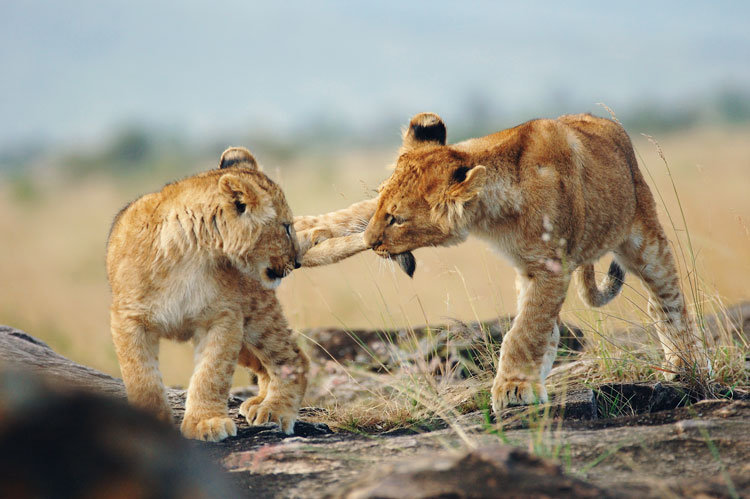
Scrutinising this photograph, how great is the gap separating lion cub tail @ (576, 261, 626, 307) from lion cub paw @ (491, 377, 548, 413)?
1596mm

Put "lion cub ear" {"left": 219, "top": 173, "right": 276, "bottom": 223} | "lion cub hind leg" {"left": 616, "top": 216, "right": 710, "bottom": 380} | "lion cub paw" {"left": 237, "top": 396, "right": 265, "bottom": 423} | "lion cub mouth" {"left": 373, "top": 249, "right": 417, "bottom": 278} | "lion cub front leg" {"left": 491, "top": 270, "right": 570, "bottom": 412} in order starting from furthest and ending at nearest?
"lion cub hind leg" {"left": 616, "top": 216, "right": 710, "bottom": 380} → "lion cub paw" {"left": 237, "top": 396, "right": 265, "bottom": 423} → "lion cub mouth" {"left": 373, "top": 249, "right": 417, "bottom": 278} → "lion cub front leg" {"left": 491, "top": 270, "right": 570, "bottom": 412} → "lion cub ear" {"left": 219, "top": 173, "right": 276, "bottom": 223}

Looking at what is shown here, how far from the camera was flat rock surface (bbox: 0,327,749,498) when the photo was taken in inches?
110

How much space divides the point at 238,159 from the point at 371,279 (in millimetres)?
1258

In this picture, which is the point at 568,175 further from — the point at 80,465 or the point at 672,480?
the point at 80,465

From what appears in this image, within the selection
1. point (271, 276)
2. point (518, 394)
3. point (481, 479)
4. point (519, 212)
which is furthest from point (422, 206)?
point (481, 479)

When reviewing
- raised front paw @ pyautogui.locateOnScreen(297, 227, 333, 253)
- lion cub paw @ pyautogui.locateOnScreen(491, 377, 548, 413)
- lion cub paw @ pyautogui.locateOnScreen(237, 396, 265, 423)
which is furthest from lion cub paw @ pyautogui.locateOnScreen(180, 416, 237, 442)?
lion cub paw @ pyautogui.locateOnScreen(491, 377, 548, 413)

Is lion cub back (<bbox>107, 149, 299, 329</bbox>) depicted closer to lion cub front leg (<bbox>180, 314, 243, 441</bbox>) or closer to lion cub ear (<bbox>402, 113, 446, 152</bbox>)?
lion cub front leg (<bbox>180, 314, 243, 441</bbox>)

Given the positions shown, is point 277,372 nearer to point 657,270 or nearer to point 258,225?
point 258,225

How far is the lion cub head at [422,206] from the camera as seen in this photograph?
5055 mm

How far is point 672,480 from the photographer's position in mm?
3195

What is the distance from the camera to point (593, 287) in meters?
6.33

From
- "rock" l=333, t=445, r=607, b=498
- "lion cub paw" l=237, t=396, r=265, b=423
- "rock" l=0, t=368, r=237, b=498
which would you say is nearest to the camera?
"rock" l=0, t=368, r=237, b=498

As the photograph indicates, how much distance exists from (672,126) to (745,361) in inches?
1626

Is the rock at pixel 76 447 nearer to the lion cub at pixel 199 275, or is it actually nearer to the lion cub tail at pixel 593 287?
the lion cub at pixel 199 275
